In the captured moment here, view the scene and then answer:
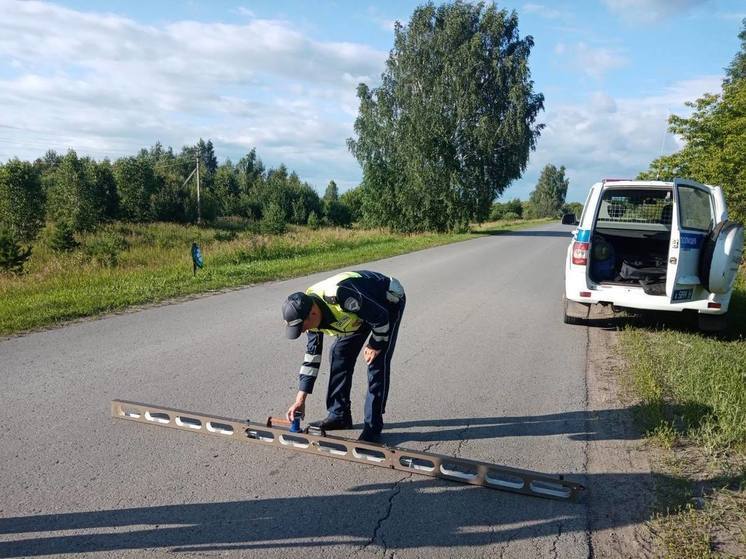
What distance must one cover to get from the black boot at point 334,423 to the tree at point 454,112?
3182 cm

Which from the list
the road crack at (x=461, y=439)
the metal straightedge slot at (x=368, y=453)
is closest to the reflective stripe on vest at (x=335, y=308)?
the metal straightedge slot at (x=368, y=453)

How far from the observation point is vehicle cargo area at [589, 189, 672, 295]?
305 inches

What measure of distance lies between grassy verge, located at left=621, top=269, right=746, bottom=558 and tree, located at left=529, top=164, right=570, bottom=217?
318ft

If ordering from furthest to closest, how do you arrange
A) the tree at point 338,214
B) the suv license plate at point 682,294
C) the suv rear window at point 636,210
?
the tree at point 338,214, the suv rear window at point 636,210, the suv license plate at point 682,294

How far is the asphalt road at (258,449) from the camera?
2908 mm

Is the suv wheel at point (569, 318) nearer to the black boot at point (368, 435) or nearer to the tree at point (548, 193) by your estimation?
the black boot at point (368, 435)

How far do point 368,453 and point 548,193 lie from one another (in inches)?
4054

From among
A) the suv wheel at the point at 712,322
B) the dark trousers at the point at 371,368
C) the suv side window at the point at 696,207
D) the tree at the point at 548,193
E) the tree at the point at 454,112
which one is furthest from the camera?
the tree at the point at 548,193

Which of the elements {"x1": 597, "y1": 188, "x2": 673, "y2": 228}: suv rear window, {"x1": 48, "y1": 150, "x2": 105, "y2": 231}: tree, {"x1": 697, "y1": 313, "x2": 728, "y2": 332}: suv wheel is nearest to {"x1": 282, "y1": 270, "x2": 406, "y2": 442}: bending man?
{"x1": 697, "y1": 313, "x2": 728, "y2": 332}: suv wheel

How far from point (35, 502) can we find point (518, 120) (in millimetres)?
34246

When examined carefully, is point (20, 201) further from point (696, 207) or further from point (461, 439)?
point (461, 439)

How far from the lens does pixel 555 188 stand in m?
100

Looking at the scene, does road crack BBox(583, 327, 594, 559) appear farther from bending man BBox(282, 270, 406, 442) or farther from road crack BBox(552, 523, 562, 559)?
bending man BBox(282, 270, 406, 442)

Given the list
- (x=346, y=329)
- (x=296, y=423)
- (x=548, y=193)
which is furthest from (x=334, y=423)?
(x=548, y=193)
